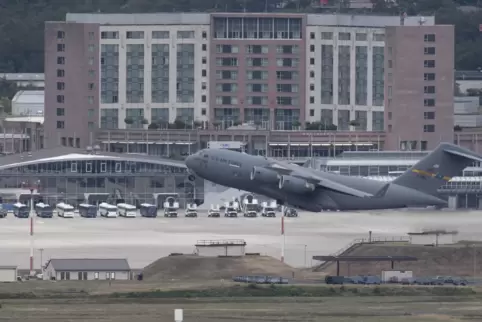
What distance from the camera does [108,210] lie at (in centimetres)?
19538

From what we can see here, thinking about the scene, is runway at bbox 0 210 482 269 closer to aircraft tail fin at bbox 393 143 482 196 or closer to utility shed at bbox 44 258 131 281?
aircraft tail fin at bbox 393 143 482 196

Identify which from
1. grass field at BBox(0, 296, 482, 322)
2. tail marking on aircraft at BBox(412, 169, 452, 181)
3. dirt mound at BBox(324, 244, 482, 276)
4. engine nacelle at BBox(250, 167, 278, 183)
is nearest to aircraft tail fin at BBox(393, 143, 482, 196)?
Answer: tail marking on aircraft at BBox(412, 169, 452, 181)

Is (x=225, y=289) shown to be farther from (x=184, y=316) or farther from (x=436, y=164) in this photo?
(x=436, y=164)

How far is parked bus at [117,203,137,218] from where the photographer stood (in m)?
195

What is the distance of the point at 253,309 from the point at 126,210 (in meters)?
75.5

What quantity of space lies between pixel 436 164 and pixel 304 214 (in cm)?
3744

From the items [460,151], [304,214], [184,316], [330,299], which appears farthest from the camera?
[304,214]

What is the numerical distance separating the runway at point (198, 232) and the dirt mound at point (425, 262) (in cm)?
577

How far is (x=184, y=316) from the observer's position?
11594cm

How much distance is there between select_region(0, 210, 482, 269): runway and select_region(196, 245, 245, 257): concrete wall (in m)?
3.84

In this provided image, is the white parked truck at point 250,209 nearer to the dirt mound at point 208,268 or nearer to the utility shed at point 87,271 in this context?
the dirt mound at point 208,268

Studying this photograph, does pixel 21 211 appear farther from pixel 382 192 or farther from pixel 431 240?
pixel 431 240

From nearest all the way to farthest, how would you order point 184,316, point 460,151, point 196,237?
point 184,316
point 460,151
point 196,237

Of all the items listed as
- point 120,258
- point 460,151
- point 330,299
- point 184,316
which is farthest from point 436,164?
point 184,316
